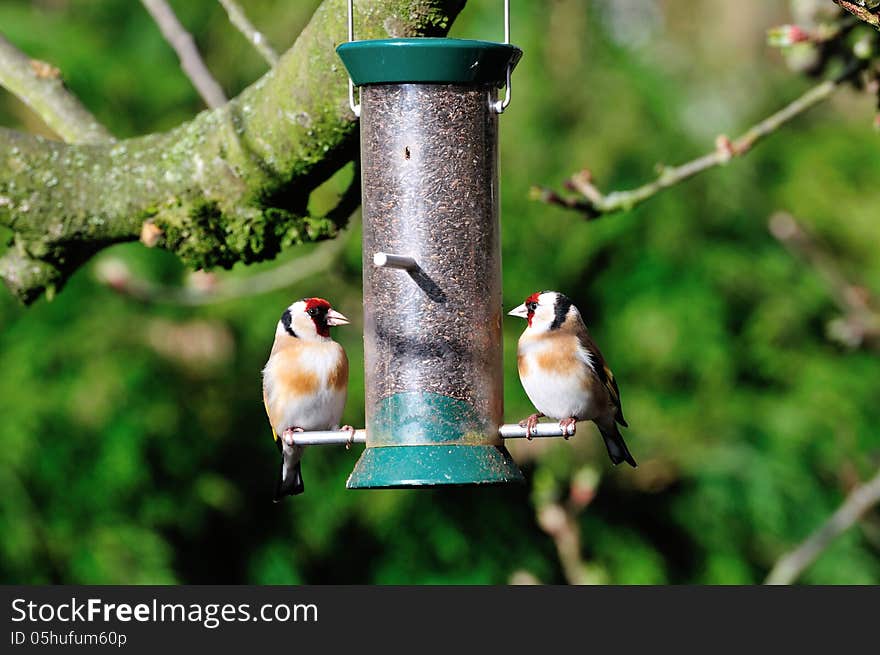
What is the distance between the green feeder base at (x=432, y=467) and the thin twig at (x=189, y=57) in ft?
3.29

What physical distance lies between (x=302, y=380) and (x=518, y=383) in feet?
6.75

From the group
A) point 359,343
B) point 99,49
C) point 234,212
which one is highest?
point 234,212

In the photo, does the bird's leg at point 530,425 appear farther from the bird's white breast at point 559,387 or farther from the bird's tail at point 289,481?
the bird's tail at point 289,481

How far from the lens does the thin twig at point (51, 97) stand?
357 cm

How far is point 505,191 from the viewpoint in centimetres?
589

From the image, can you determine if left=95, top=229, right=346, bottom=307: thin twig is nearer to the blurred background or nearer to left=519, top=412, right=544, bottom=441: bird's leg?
the blurred background

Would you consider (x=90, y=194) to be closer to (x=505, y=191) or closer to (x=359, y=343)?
(x=359, y=343)

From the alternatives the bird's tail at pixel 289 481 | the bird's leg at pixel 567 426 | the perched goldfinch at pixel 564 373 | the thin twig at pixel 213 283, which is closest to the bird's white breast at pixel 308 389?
the bird's tail at pixel 289 481

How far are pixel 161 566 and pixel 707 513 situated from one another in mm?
2031

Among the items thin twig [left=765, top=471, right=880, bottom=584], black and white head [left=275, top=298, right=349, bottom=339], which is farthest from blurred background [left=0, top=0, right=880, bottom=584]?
black and white head [left=275, top=298, right=349, bottom=339]

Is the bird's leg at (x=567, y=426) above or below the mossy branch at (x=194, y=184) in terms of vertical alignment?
below

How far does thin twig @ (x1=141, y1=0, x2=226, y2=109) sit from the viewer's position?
11.8ft

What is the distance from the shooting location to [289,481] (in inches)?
141

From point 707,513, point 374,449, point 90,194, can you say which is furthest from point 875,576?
point 90,194
